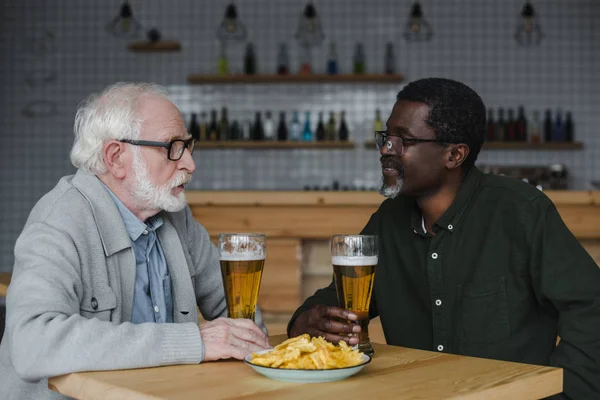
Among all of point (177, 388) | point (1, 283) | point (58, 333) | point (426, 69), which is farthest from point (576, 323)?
point (426, 69)

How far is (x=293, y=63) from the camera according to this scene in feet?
20.6

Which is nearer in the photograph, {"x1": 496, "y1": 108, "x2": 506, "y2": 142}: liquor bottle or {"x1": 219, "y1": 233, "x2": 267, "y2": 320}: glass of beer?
{"x1": 219, "y1": 233, "x2": 267, "y2": 320}: glass of beer

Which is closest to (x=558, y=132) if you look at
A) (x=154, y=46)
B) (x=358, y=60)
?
(x=358, y=60)

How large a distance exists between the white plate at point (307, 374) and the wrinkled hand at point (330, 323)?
0.23 metres

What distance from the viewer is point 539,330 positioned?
1.78 m

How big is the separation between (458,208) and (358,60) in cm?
444

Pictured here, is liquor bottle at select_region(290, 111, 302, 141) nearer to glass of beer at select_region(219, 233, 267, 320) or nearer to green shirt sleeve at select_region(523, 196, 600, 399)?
green shirt sleeve at select_region(523, 196, 600, 399)

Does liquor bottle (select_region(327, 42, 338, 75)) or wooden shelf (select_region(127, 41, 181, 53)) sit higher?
wooden shelf (select_region(127, 41, 181, 53))

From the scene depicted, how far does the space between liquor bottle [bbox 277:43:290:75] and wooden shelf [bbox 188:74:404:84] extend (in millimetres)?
83

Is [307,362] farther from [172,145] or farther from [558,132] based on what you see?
[558,132]

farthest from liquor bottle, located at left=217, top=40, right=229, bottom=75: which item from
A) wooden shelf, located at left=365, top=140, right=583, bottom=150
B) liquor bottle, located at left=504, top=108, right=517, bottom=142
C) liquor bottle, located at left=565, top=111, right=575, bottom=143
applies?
liquor bottle, located at left=565, top=111, right=575, bottom=143

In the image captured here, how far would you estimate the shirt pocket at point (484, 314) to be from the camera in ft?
5.74

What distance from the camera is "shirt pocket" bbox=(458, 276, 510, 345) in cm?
175

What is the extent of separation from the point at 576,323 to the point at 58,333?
1.05 m
